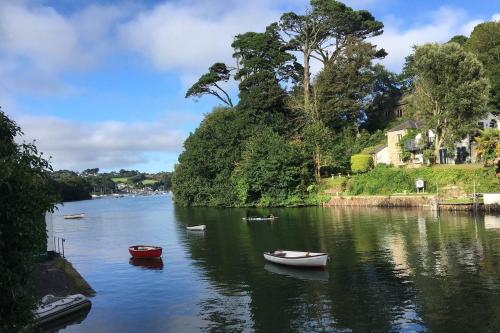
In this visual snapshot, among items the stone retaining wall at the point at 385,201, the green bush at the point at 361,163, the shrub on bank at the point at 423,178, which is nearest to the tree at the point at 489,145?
the shrub on bank at the point at 423,178

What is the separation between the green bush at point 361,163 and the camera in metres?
95.2

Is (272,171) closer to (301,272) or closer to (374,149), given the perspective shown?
(374,149)

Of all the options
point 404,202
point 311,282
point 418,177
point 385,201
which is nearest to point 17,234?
point 311,282

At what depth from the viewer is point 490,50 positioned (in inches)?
4031

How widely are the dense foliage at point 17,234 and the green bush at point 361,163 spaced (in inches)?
3437

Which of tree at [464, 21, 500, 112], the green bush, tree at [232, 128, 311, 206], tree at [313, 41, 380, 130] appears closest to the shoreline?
the green bush

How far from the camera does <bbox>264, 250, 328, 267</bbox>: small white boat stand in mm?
34750

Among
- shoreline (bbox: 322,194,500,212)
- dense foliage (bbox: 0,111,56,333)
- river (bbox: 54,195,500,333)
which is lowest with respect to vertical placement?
river (bbox: 54,195,500,333)

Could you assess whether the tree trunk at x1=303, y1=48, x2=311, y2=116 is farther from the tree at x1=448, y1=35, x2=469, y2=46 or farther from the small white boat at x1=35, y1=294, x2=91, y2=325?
the small white boat at x1=35, y1=294, x2=91, y2=325

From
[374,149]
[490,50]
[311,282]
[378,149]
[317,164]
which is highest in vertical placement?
[490,50]

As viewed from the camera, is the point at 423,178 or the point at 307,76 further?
the point at 307,76

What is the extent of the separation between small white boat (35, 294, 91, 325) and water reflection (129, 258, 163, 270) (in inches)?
521

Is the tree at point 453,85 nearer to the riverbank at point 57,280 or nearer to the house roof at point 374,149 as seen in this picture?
the house roof at point 374,149

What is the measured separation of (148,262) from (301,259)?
15812mm
